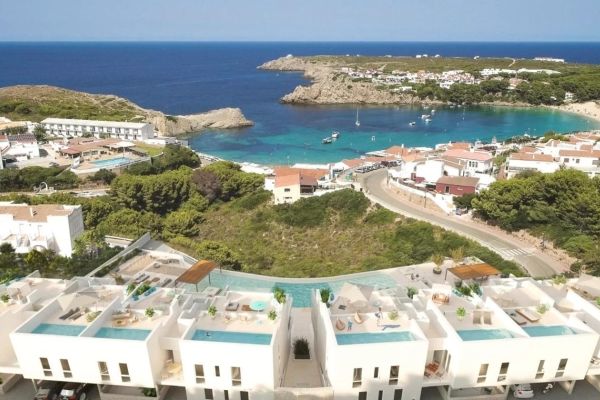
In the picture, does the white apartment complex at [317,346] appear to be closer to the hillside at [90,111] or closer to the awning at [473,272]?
the awning at [473,272]

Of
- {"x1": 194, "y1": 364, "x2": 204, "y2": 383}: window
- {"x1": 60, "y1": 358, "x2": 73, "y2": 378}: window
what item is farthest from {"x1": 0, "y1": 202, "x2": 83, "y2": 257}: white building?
{"x1": 194, "y1": 364, "x2": 204, "y2": 383}: window

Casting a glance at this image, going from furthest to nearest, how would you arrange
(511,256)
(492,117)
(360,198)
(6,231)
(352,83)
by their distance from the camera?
(352,83)
(492,117)
(360,198)
(511,256)
(6,231)

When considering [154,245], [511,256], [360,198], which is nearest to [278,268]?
[154,245]

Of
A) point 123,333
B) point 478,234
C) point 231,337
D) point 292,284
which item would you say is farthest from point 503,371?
point 478,234

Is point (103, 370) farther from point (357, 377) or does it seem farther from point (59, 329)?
point (357, 377)

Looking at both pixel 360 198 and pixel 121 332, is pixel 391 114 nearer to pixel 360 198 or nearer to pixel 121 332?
pixel 360 198

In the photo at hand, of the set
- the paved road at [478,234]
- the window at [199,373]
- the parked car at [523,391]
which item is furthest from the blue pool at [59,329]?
the paved road at [478,234]

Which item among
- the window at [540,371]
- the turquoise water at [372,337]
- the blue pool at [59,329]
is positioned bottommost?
the window at [540,371]
